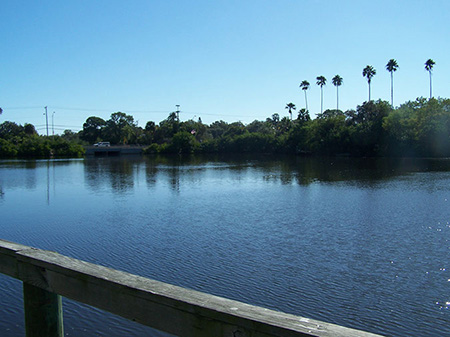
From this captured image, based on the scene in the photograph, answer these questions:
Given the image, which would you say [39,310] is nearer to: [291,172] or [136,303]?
[136,303]

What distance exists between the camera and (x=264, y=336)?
6.19ft

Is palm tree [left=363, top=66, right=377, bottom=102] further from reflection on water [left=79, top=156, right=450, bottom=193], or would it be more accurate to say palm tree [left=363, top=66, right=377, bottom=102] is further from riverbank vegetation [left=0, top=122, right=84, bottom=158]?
riverbank vegetation [left=0, top=122, right=84, bottom=158]

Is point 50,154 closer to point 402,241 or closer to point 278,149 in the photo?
point 278,149

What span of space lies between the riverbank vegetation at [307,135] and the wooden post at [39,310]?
80046 mm

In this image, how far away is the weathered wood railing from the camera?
1903mm

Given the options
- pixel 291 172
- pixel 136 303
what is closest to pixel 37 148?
pixel 291 172

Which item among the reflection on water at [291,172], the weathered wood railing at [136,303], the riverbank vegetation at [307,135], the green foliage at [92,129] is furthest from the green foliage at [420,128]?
the green foliage at [92,129]

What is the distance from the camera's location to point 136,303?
2.32 m

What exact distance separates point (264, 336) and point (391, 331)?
810 centimetres

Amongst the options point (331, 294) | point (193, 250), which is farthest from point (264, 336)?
point (193, 250)

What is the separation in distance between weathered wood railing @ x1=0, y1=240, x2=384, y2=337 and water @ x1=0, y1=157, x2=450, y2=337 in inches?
249

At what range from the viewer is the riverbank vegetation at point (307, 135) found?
74.2 m

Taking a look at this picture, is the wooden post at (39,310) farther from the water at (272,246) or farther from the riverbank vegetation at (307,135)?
the riverbank vegetation at (307,135)

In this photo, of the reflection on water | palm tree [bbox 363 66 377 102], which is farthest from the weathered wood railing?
palm tree [bbox 363 66 377 102]
